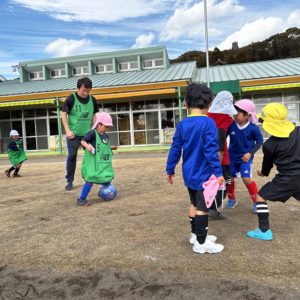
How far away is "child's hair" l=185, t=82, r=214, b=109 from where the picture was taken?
311cm

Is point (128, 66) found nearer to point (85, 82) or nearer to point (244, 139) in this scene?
point (85, 82)

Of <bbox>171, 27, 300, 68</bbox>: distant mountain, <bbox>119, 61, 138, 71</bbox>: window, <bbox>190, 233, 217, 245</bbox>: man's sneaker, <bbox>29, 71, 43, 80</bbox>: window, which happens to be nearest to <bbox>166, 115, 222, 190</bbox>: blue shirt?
<bbox>190, 233, 217, 245</bbox>: man's sneaker

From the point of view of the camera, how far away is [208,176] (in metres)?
3.09

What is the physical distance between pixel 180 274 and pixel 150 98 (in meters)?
18.2

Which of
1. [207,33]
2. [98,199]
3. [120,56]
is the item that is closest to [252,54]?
[120,56]

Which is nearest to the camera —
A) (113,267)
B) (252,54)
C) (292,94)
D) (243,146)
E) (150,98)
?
(113,267)

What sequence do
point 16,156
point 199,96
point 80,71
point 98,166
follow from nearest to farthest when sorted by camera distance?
point 199,96 < point 98,166 < point 16,156 < point 80,71

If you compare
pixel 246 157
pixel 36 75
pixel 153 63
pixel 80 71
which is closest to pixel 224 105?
pixel 246 157

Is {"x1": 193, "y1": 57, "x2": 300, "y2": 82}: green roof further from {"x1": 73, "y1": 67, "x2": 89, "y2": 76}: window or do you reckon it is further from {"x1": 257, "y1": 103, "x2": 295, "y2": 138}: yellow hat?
{"x1": 257, "y1": 103, "x2": 295, "y2": 138}: yellow hat

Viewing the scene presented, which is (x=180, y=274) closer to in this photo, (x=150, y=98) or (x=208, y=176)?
(x=208, y=176)

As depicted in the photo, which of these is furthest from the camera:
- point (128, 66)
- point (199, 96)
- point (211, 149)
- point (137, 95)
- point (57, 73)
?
point (57, 73)

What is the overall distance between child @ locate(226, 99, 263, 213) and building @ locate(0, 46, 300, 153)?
1283 centimetres

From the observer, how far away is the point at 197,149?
3.07 meters

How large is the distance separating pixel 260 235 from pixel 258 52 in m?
55.0
